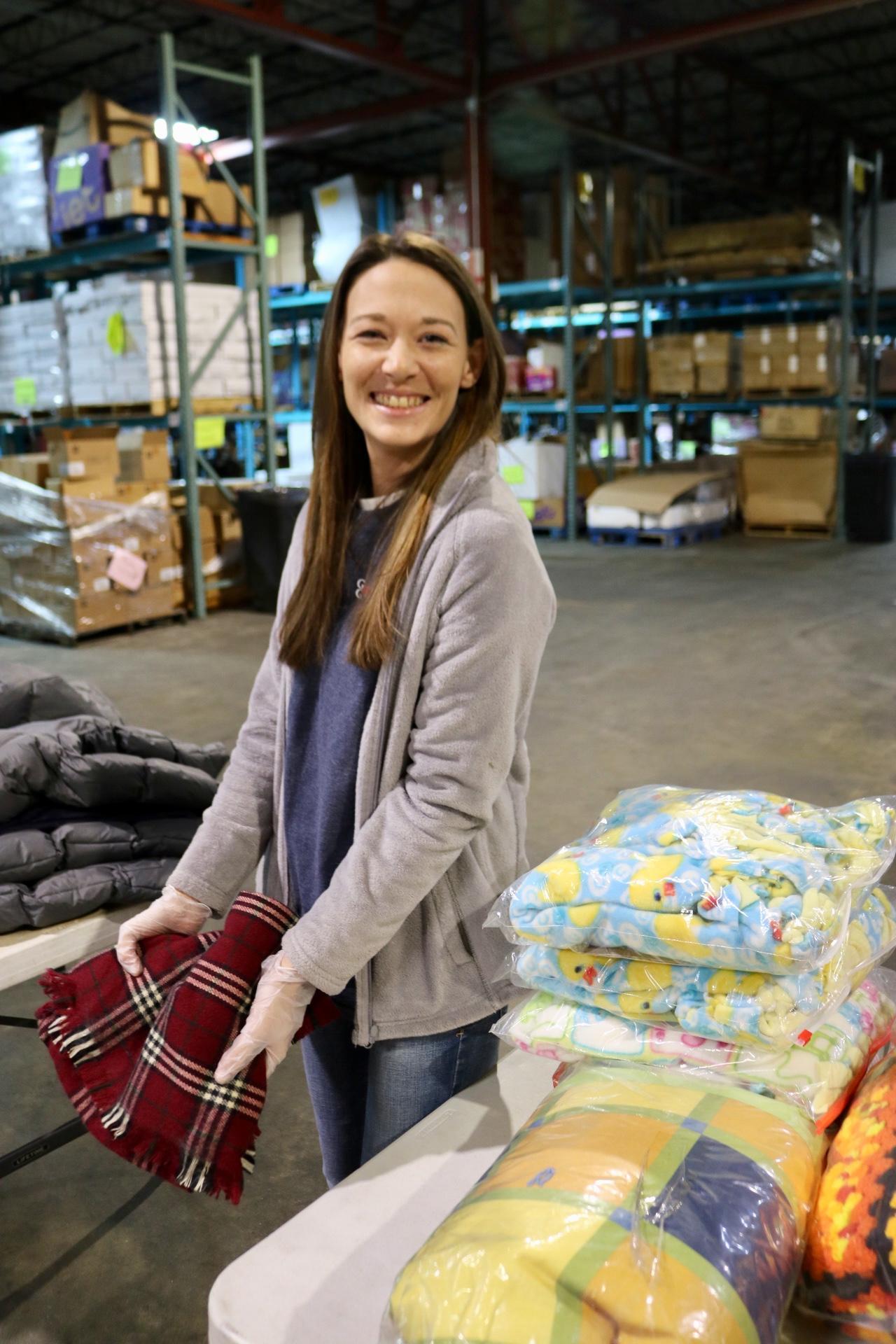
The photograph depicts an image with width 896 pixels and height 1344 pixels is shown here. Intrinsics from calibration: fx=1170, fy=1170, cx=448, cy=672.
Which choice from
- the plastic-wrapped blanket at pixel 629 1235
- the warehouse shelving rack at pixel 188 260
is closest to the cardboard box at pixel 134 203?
the warehouse shelving rack at pixel 188 260

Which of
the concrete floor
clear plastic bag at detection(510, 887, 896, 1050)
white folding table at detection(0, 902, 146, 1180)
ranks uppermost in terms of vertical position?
clear plastic bag at detection(510, 887, 896, 1050)

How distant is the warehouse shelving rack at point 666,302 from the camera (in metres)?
11.9

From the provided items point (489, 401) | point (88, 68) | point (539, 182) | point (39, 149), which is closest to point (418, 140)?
point (539, 182)

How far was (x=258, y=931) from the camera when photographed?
141cm

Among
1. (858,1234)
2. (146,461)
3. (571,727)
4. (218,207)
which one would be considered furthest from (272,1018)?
(218,207)

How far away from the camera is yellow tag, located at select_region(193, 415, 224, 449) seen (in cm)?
854

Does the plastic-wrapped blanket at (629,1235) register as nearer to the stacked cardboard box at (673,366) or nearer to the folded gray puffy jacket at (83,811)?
the folded gray puffy jacket at (83,811)

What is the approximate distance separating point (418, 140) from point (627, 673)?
48.8 ft

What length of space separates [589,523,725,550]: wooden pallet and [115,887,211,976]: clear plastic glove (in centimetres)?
1045

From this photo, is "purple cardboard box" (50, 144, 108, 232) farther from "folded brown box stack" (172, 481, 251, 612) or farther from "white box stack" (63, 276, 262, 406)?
"folded brown box stack" (172, 481, 251, 612)

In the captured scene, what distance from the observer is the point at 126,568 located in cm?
800

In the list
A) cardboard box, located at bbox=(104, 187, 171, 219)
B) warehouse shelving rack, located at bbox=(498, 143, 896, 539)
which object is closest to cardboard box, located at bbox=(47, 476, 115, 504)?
cardboard box, located at bbox=(104, 187, 171, 219)

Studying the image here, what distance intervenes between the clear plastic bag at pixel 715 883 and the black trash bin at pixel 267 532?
705cm

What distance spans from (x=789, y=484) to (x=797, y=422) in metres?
0.64
